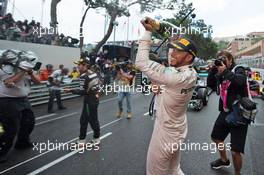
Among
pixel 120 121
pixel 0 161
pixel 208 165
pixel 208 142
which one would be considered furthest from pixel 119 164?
pixel 120 121

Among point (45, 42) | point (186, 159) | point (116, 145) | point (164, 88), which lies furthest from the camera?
point (45, 42)

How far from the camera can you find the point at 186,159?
5465mm

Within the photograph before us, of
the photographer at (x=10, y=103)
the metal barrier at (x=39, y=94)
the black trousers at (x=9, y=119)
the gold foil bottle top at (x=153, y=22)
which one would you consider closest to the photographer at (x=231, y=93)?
the gold foil bottle top at (x=153, y=22)

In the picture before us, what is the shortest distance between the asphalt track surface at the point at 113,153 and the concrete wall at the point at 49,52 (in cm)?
530

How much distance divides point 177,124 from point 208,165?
2.78m

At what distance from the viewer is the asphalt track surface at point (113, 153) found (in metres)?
4.82

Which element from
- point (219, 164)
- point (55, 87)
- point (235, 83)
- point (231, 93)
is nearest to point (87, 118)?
point (219, 164)

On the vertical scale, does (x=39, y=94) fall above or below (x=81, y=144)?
above

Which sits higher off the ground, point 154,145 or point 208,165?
point 154,145

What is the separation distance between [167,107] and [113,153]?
3295 millimetres

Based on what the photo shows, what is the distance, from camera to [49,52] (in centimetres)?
1580

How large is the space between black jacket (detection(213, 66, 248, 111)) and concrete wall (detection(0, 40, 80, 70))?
10.8 metres

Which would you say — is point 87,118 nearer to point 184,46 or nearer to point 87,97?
point 87,97

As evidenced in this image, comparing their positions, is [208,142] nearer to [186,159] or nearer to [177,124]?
[186,159]
